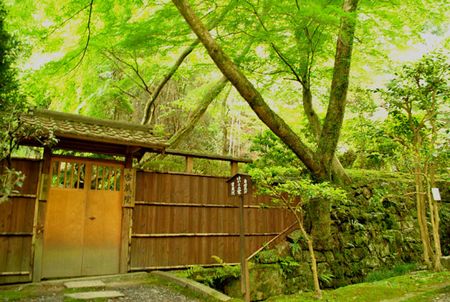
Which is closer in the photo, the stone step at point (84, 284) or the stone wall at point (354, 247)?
the stone step at point (84, 284)

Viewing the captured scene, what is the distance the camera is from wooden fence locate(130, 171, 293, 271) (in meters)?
7.27

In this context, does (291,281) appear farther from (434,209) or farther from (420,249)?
(420,249)

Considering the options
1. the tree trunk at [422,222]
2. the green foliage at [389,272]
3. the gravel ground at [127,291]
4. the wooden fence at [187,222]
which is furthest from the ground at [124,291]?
the green foliage at [389,272]

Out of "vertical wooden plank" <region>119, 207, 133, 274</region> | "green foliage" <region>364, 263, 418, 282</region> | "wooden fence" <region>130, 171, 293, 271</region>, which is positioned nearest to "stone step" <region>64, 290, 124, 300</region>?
"vertical wooden plank" <region>119, 207, 133, 274</region>

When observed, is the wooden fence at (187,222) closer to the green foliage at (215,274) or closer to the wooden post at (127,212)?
the wooden post at (127,212)

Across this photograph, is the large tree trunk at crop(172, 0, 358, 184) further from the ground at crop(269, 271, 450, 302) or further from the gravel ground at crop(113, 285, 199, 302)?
the gravel ground at crop(113, 285, 199, 302)

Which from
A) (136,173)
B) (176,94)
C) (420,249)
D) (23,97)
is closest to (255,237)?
(136,173)

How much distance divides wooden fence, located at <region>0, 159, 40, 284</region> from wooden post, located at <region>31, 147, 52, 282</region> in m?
0.07

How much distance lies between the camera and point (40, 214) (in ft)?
20.4

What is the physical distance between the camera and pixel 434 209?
7.05 meters

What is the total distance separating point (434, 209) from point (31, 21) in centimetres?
980

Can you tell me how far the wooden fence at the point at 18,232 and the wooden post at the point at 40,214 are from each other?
2.7 inches

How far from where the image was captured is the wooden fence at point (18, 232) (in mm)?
5914

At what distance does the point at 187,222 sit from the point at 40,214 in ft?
9.79
